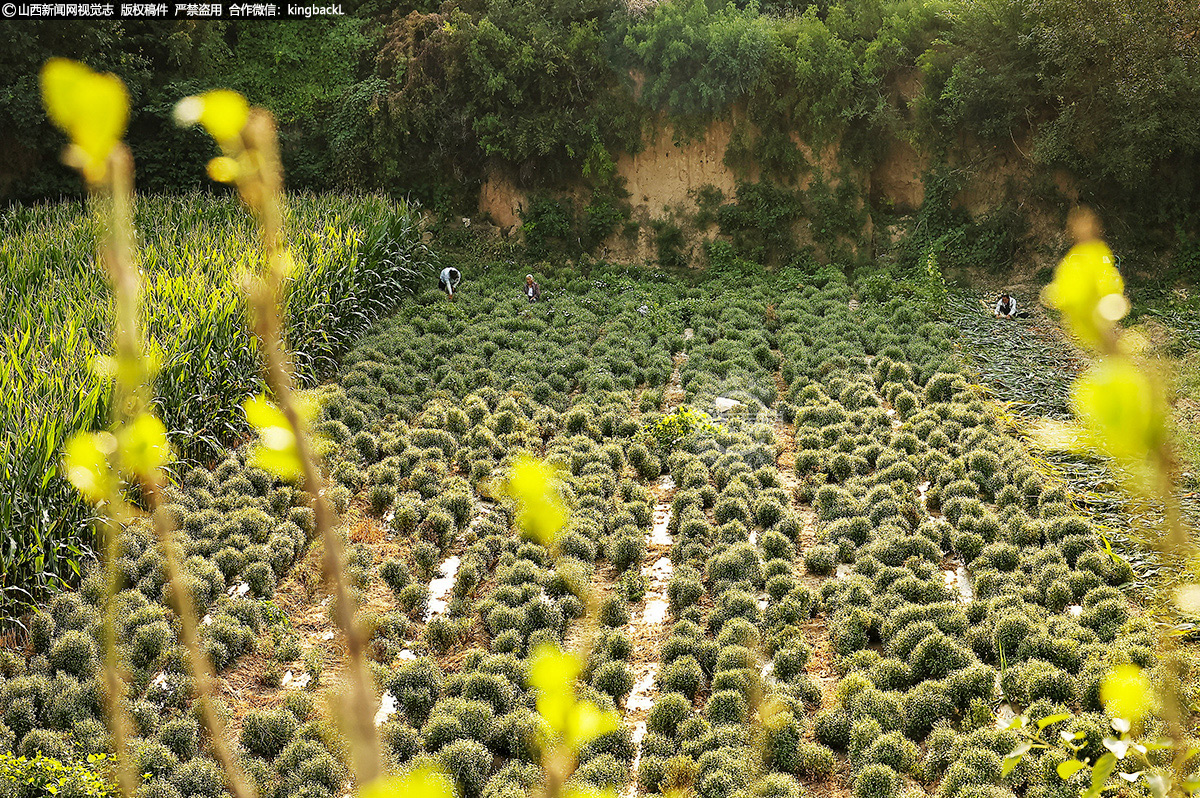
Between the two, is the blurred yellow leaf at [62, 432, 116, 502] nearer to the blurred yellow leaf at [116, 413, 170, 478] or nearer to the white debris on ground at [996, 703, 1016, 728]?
the blurred yellow leaf at [116, 413, 170, 478]

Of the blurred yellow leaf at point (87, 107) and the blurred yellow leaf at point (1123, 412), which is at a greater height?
the blurred yellow leaf at point (87, 107)

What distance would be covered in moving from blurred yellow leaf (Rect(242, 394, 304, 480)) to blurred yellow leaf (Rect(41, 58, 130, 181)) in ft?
0.61

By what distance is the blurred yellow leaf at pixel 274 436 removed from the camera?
615 mm

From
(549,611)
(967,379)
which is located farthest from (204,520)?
(967,379)

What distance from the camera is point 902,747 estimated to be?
3789 mm

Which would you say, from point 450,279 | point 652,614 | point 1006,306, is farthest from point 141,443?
point 450,279

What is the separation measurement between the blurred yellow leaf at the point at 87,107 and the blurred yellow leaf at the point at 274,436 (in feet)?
0.61

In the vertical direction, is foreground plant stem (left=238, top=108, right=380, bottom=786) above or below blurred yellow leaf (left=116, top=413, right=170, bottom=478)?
below

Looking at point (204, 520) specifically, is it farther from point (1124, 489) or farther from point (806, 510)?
point (1124, 489)

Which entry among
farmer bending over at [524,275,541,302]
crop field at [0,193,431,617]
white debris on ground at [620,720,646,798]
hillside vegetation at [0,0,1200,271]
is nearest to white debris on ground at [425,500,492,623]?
white debris on ground at [620,720,646,798]

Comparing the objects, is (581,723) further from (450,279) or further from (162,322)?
(450,279)

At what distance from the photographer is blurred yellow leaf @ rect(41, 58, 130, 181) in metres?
0.53

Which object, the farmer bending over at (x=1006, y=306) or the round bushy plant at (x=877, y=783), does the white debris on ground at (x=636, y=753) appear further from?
the farmer bending over at (x=1006, y=306)

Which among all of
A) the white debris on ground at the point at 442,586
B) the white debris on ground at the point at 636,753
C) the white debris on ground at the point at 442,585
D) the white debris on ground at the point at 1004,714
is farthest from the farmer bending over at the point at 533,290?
the white debris on ground at the point at 1004,714
